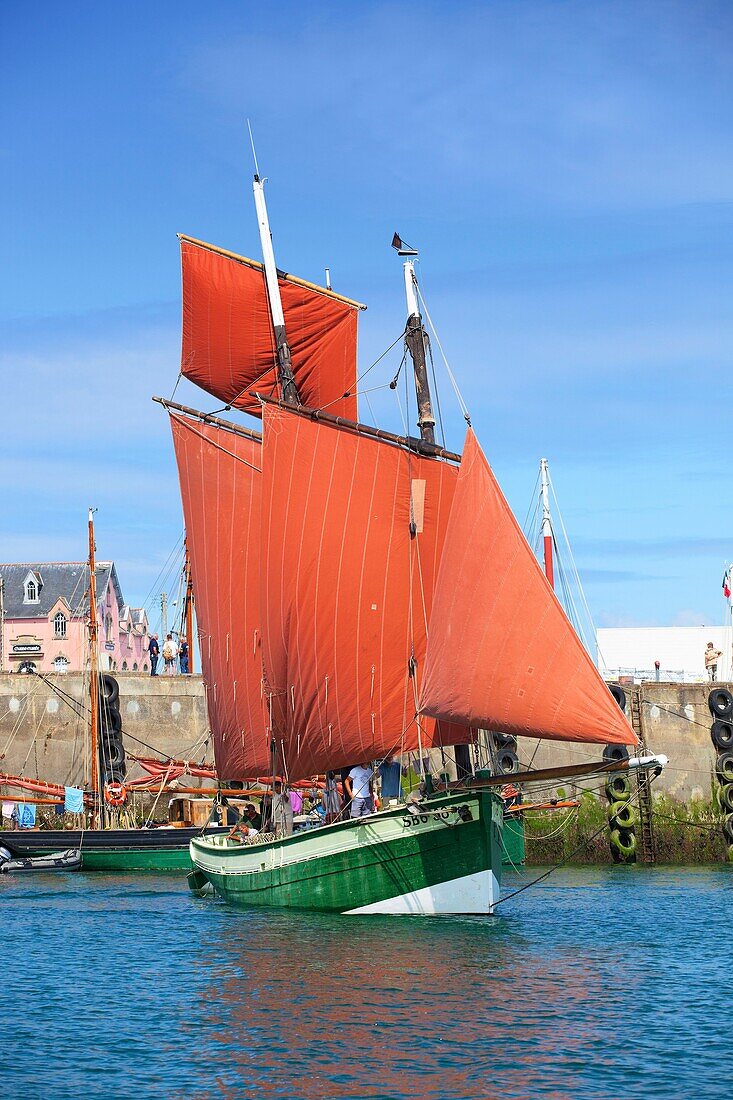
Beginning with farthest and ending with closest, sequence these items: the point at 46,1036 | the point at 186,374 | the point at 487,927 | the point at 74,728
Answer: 1. the point at 74,728
2. the point at 186,374
3. the point at 487,927
4. the point at 46,1036

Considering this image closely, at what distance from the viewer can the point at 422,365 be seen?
37844 millimetres

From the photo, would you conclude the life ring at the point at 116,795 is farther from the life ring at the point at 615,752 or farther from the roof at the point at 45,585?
the roof at the point at 45,585

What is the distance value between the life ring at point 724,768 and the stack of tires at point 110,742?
77.8 ft

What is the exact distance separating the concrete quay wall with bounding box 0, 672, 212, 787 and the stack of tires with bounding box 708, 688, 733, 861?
2136 centimetres

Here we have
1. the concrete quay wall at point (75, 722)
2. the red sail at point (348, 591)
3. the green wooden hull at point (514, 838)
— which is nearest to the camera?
the red sail at point (348, 591)

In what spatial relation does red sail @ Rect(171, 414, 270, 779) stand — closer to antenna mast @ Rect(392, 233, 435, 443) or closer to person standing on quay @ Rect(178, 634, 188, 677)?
antenna mast @ Rect(392, 233, 435, 443)

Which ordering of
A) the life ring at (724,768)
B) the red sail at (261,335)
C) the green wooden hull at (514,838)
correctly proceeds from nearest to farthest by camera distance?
1. the red sail at (261,335)
2. the green wooden hull at (514,838)
3. the life ring at (724,768)

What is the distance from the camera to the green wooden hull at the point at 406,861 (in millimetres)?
32031

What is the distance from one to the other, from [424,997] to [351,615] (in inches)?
548

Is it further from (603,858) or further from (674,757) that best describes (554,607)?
(674,757)

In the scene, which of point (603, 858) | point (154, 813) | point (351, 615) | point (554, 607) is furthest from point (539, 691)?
point (154, 813)

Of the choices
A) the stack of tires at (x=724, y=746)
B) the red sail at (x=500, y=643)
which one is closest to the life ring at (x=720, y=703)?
the stack of tires at (x=724, y=746)

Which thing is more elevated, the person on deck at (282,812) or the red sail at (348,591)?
the red sail at (348,591)

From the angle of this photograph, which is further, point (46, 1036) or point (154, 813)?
point (154, 813)
